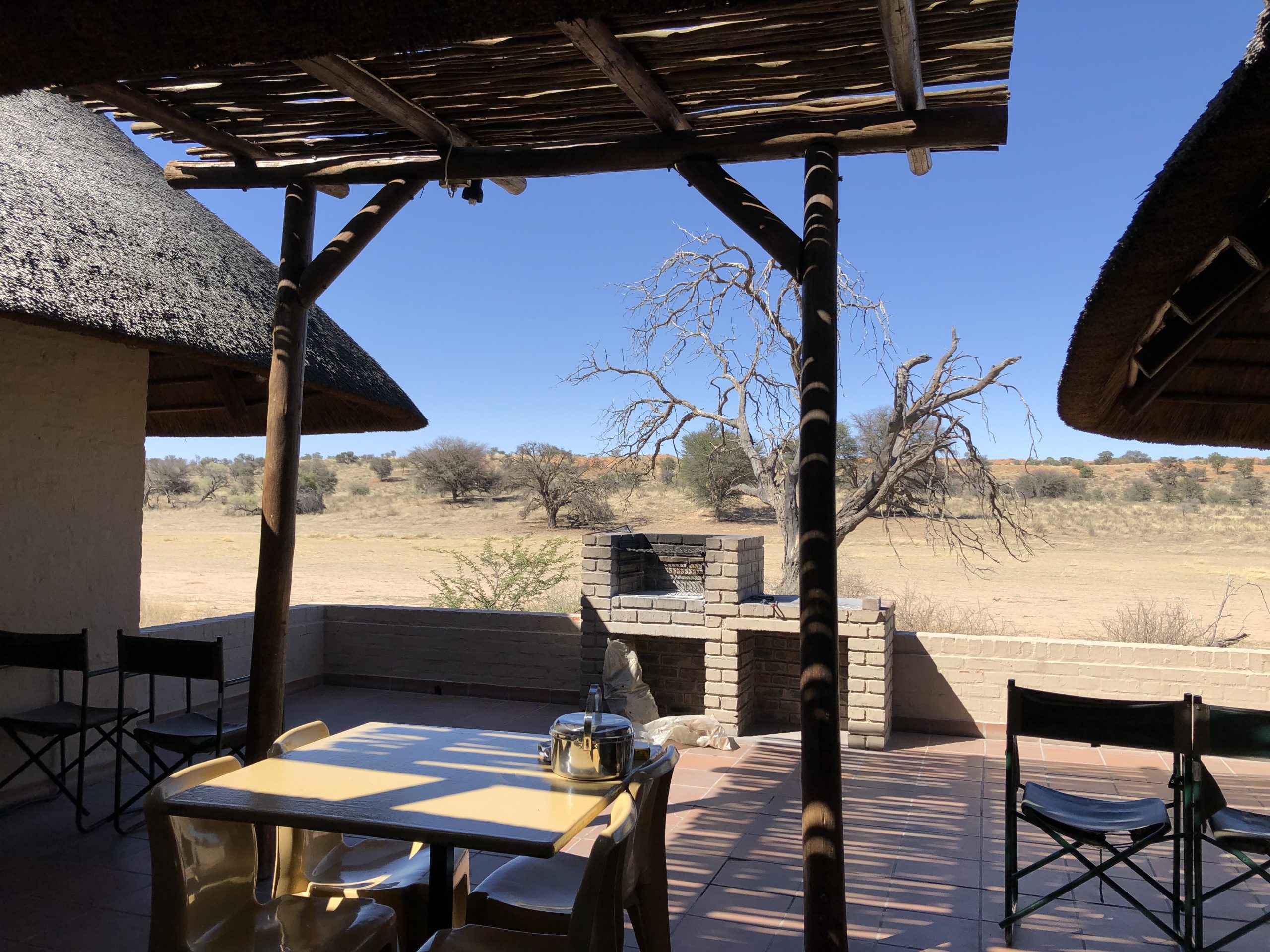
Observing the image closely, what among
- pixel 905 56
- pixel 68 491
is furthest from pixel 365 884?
pixel 68 491

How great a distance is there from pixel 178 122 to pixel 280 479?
1.51 metres

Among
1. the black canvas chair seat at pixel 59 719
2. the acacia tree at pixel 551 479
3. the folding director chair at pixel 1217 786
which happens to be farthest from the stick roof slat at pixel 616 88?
the acacia tree at pixel 551 479

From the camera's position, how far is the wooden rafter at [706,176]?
3088 millimetres

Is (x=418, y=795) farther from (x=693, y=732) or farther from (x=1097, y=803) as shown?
(x=693, y=732)

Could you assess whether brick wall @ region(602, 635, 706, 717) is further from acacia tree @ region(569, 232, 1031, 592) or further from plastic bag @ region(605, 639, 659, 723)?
acacia tree @ region(569, 232, 1031, 592)

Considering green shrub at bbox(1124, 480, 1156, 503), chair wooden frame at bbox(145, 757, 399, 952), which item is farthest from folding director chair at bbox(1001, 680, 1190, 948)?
green shrub at bbox(1124, 480, 1156, 503)

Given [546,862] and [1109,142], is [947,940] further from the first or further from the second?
[1109,142]

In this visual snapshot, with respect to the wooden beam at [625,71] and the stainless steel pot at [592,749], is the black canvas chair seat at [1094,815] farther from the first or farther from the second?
the wooden beam at [625,71]

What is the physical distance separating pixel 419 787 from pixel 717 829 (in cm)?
237

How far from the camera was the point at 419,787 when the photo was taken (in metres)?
2.78

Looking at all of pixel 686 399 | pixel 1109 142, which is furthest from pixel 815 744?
pixel 1109 142

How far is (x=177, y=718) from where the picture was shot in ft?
15.5

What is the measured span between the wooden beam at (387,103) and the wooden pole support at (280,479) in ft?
2.57

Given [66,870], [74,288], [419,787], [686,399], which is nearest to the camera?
[419,787]
